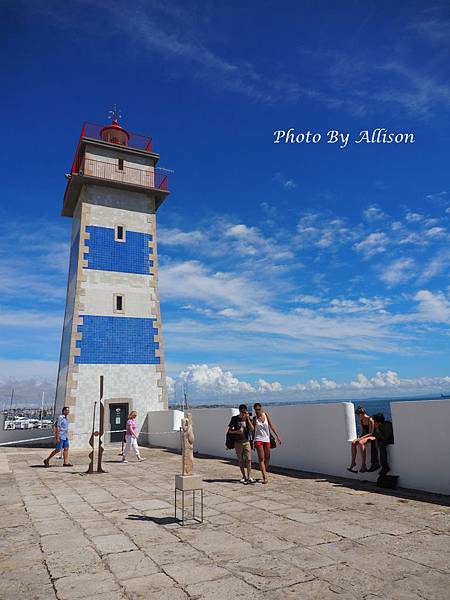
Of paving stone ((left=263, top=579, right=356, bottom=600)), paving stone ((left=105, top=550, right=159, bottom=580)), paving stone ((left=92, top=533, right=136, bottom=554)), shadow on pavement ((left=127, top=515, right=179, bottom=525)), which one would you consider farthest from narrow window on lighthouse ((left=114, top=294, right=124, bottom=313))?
paving stone ((left=263, top=579, right=356, bottom=600))

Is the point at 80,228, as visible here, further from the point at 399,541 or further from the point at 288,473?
the point at 399,541

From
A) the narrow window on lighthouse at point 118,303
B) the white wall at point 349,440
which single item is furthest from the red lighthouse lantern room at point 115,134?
the white wall at point 349,440

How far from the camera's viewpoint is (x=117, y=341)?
18.5m

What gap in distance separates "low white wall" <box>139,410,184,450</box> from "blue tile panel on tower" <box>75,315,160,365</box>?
7.87 feet

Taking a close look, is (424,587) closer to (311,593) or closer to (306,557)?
(311,593)

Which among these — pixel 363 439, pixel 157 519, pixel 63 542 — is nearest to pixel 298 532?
pixel 157 519

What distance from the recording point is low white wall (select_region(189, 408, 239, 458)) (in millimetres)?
13172

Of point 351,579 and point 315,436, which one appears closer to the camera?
point 351,579

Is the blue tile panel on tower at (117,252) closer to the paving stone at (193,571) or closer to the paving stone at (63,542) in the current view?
the paving stone at (63,542)

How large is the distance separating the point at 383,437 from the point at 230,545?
4396 millimetres

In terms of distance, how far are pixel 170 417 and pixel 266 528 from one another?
11796mm

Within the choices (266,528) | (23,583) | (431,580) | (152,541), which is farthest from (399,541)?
(23,583)

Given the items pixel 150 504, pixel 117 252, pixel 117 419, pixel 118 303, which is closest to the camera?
pixel 150 504

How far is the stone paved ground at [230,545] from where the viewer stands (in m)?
3.59
